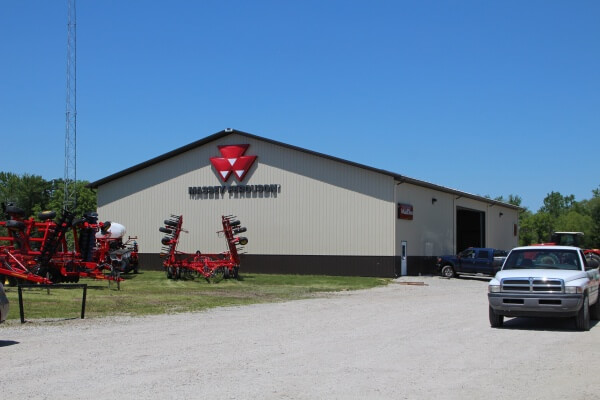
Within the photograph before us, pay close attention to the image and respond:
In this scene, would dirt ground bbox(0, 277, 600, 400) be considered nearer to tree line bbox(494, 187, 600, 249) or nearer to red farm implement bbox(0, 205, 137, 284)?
red farm implement bbox(0, 205, 137, 284)

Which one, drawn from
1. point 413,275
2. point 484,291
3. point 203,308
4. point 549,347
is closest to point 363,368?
point 549,347

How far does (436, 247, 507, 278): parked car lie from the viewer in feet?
119

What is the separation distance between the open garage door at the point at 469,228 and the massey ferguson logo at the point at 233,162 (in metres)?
19.7

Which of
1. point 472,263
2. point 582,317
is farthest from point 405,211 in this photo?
point 582,317

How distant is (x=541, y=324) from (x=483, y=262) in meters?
21.8

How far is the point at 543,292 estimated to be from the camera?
45.8 ft

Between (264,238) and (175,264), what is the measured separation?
7531 mm

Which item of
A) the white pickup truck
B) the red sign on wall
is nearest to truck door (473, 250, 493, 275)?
the red sign on wall

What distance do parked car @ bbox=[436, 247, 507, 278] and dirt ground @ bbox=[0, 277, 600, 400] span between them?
65.0ft

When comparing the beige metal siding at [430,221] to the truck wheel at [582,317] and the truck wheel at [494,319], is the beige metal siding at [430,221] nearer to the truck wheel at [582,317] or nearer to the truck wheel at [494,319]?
the truck wheel at [494,319]

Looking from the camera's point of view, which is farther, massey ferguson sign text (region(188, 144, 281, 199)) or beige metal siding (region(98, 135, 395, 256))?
massey ferguson sign text (region(188, 144, 281, 199))

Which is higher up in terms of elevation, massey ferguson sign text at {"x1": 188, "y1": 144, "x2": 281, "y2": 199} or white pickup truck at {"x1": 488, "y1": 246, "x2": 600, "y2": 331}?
massey ferguson sign text at {"x1": 188, "y1": 144, "x2": 281, "y2": 199}

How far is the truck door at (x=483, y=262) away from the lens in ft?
119

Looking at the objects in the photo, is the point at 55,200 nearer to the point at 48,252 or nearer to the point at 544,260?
the point at 48,252
